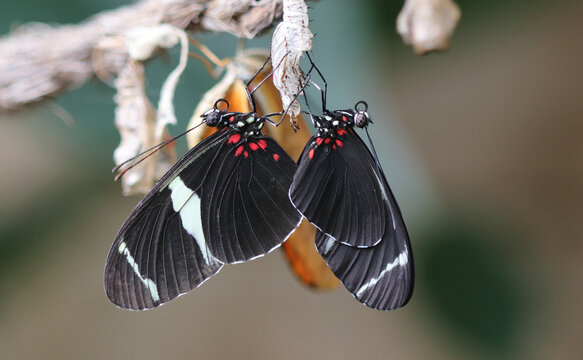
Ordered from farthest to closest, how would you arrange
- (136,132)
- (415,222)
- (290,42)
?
1. (415,222)
2. (136,132)
3. (290,42)

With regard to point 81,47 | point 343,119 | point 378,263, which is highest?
point 81,47

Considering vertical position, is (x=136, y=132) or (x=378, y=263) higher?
(x=136, y=132)

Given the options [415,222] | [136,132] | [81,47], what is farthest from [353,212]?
[415,222]

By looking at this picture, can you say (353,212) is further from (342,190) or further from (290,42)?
(290,42)

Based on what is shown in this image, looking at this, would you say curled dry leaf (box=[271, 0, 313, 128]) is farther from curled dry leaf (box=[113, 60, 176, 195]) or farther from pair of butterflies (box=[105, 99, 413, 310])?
curled dry leaf (box=[113, 60, 176, 195])

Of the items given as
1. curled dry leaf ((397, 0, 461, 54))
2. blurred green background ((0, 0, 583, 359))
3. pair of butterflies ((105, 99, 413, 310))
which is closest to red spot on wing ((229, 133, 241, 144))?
pair of butterflies ((105, 99, 413, 310))

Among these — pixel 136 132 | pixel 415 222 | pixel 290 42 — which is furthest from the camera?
pixel 415 222

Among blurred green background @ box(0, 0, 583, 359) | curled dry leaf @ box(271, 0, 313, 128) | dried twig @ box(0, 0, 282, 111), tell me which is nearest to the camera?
curled dry leaf @ box(271, 0, 313, 128)
